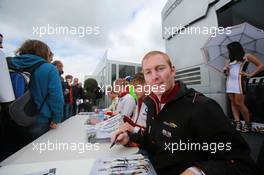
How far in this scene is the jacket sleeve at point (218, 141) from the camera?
0.56 metres

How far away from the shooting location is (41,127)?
131 centimetres

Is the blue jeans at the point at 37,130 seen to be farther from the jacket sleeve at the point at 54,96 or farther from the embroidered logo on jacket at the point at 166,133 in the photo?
the embroidered logo on jacket at the point at 166,133

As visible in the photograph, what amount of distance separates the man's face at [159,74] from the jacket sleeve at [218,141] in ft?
0.87

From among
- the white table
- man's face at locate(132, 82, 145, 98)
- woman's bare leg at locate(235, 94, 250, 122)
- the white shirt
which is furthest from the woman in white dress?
the white table

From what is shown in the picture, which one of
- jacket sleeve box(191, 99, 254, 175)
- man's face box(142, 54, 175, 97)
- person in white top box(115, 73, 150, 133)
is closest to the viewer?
jacket sleeve box(191, 99, 254, 175)

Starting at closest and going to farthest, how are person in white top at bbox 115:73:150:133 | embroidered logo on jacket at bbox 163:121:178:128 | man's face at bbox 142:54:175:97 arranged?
embroidered logo on jacket at bbox 163:121:178:128, man's face at bbox 142:54:175:97, person in white top at bbox 115:73:150:133

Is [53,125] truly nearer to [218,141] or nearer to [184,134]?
[184,134]

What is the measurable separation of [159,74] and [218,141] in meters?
0.48

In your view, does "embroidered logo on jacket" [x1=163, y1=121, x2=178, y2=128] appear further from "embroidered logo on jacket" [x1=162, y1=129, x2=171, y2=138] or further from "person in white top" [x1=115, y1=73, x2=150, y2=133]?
"person in white top" [x1=115, y1=73, x2=150, y2=133]

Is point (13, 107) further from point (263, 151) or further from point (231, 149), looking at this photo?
point (263, 151)

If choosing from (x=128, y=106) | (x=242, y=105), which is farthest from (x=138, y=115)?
→ (x=242, y=105)

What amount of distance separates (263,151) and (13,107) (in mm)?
1301

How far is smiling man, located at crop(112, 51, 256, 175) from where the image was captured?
0.58m

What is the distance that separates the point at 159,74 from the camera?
38.3 inches
